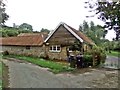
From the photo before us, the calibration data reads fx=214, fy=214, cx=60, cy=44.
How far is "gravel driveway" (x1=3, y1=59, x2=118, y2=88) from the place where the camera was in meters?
3.66

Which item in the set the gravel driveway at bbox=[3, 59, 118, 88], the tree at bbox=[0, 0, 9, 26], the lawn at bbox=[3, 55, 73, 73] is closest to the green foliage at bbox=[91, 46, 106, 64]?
the gravel driveway at bbox=[3, 59, 118, 88]

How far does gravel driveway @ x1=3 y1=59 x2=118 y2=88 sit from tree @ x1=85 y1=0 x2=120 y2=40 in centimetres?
105

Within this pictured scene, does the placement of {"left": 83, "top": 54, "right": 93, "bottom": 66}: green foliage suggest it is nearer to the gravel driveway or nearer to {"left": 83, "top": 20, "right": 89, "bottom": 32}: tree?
the gravel driveway

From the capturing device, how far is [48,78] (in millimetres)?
4234

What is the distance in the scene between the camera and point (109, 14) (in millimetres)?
4910

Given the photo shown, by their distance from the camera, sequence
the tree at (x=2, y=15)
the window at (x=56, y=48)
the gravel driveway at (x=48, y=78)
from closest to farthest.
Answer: the tree at (x=2, y=15) < the gravel driveway at (x=48, y=78) < the window at (x=56, y=48)

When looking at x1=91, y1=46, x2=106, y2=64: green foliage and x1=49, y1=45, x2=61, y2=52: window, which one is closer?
x1=91, y1=46, x2=106, y2=64: green foliage

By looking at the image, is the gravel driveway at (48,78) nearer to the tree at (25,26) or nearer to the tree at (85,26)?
the tree at (25,26)

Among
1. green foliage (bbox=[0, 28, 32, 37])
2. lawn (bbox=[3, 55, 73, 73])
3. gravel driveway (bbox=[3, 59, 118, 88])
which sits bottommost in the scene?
gravel driveway (bbox=[3, 59, 118, 88])

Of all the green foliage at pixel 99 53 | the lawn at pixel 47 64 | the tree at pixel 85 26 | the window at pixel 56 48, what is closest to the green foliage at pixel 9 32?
the lawn at pixel 47 64

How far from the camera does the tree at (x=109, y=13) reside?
4.57m

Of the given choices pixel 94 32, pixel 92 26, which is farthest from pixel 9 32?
pixel 94 32

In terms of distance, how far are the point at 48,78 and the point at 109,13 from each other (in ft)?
6.72

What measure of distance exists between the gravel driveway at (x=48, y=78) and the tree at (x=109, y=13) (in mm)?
1049
